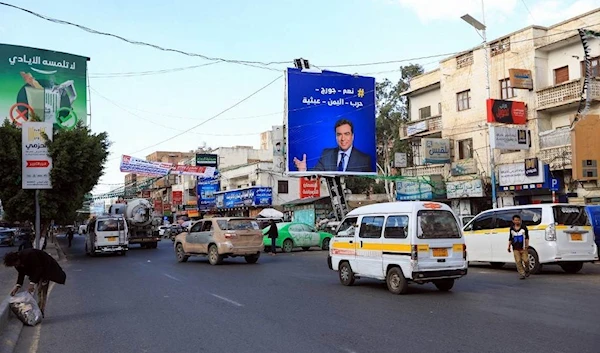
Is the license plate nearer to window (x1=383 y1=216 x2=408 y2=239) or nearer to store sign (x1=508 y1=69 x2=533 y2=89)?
window (x1=383 y1=216 x2=408 y2=239)

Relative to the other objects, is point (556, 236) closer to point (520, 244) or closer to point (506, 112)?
point (520, 244)

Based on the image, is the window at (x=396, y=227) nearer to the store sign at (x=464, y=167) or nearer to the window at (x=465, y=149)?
the store sign at (x=464, y=167)

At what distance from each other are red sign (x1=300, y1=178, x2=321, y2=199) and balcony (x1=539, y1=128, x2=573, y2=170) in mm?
27771

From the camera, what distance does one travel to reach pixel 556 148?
2636 centimetres

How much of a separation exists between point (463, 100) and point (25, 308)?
28.3 meters

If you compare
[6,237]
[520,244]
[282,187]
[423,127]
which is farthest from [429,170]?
[6,237]

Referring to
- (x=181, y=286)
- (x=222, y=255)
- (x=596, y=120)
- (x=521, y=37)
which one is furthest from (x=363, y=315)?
(x=521, y=37)

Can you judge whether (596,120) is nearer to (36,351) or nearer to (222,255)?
(222,255)

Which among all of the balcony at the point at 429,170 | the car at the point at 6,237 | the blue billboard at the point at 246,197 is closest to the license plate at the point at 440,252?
the balcony at the point at 429,170

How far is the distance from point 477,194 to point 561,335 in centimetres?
2423

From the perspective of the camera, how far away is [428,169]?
115 feet

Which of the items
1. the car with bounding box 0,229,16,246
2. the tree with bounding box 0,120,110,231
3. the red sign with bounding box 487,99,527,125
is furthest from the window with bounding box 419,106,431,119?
the car with bounding box 0,229,16,246

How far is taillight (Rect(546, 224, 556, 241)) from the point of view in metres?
15.3

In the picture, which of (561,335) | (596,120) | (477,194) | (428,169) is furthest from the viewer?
(428,169)
